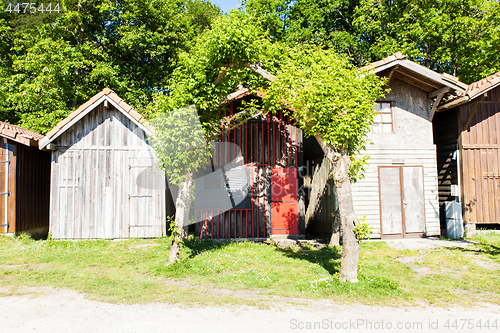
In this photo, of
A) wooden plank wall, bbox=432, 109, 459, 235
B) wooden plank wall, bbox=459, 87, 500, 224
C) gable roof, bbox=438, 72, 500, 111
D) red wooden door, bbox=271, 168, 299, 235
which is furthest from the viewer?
wooden plank wall, bbox=432, 109, 459, 235

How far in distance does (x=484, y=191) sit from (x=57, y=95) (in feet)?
60.6

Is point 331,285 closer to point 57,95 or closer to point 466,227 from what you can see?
point 466,227

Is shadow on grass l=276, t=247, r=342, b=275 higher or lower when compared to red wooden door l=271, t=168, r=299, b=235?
lower

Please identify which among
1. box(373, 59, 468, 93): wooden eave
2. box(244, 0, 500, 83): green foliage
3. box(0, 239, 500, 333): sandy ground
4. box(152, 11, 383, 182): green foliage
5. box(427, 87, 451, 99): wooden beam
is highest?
box(244, 0, 500, 83): green foliage

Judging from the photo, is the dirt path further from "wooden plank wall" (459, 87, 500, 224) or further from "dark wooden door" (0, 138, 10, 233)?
"wooden plank wall" (459, 87, 500, 224)

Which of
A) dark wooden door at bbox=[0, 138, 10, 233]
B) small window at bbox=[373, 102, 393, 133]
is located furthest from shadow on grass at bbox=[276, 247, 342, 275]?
dark wooden door at bbox=[0, 138, 10, 233]

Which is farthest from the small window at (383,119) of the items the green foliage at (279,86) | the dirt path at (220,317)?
the dirt path at (220,317)

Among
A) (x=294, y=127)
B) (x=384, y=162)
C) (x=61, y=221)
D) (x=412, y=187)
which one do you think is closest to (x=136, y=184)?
(x=61, y=221)

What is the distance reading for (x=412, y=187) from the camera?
35.6 feet

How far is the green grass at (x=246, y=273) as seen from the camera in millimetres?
5547

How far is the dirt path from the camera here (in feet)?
14.1

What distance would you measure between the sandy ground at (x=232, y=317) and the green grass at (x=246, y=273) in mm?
354

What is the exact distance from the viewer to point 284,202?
11.0 m

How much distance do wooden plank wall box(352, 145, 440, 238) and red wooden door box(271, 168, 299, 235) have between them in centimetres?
197
